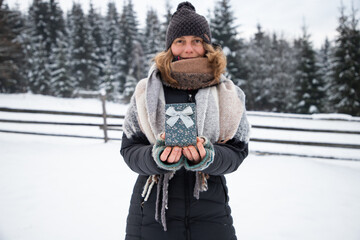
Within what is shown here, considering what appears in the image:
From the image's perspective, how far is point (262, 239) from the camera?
2.57 metres

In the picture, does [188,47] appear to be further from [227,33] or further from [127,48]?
[127,48]

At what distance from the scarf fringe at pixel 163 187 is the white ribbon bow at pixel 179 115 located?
0.32 m

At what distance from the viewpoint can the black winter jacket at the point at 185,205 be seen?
107cm

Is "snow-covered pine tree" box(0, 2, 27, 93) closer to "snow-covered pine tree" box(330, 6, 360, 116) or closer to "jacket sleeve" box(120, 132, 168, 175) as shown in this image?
"jacket sleeve" box(120, 132, 168, 175)

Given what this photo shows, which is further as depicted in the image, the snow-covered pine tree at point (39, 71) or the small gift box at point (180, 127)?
the snow-covered pine tree at point (39, 71)

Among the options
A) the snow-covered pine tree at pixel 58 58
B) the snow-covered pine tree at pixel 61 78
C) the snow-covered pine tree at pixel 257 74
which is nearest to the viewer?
the snow-covered pine tree at pixel 257 74

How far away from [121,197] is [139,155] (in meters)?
2.77

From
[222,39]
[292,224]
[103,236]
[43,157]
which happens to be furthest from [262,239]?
[222,39]

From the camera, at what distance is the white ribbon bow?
925 millimetres

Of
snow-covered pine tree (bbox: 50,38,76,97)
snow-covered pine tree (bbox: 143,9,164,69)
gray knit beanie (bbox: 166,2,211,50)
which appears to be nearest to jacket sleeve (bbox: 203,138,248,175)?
gray knit beanie (bbox: 166,2,211,50)

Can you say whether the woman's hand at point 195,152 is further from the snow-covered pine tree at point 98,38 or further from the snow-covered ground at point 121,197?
the snow-covered pine tree at point 98,38

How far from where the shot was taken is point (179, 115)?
940mm

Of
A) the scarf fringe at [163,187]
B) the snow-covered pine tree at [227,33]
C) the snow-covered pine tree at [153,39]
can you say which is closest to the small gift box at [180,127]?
the scarf fringe at [163,187]

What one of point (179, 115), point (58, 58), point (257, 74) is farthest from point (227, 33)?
point (179, 115)
